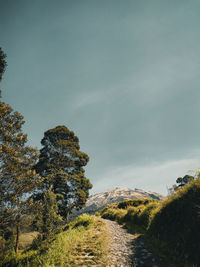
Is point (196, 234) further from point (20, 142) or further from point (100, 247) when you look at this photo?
point (20, 142)

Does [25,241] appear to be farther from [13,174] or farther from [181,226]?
[181,226]

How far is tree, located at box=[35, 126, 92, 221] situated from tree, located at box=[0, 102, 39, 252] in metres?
4.48

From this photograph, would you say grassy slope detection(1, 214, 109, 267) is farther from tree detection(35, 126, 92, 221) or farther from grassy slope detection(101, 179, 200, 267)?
tree detection(35, 126, 92, 221)

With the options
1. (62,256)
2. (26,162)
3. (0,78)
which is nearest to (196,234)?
(62,256)

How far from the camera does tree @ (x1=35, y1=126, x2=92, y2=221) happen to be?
16.6m

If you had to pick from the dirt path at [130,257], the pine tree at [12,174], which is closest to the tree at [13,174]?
the pine tree at [12,174]

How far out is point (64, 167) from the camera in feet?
59.6

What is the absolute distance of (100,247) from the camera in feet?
17.9

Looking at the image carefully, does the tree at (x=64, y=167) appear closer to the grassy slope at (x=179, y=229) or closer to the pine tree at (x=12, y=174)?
the pine tree at (x=12, y=174)

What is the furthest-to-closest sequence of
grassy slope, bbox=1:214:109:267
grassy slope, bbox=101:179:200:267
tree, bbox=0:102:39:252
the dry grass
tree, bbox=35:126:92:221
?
1. tree, bbox=35:126:92:221
2. tree, bbox=0:102:39:252
3. the dry grass
4. grassy slope, bbox=1:214:109:267
5. grassy slope, bbox=101:179:200:267

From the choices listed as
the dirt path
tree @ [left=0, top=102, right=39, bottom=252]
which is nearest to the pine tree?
tree @ [left=0, top=102, right=39, bottom=252]

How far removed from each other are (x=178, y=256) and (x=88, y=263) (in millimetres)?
2929

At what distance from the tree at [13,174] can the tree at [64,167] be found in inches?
176

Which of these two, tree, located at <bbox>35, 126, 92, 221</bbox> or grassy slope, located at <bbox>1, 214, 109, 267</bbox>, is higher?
tree, located at <bbox>35, 126, 92, 221</bbox>
